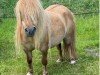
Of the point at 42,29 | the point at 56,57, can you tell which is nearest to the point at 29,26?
the point at 42,29

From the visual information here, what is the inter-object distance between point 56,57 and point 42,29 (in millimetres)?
1759

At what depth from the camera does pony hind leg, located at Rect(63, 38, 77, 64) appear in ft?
23.6

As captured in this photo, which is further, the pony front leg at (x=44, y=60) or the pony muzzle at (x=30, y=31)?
the pony front leg at (x=44, y=60)

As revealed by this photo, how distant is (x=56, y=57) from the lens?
7.73 meters

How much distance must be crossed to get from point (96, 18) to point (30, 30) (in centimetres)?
452

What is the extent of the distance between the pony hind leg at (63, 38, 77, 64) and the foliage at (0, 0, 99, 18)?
3478 millimetres

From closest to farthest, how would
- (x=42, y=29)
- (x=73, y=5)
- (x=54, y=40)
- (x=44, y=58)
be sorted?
(x=42, y=29) < (x=44, y=58) < (x=54, y=40) < (x=73, y=5)

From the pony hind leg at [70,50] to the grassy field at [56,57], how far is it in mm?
120

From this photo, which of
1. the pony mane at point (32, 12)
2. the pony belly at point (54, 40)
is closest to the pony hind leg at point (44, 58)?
the pony belly at point (54, 40)

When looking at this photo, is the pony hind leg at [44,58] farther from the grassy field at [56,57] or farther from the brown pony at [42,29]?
the grassy field at [56,57]

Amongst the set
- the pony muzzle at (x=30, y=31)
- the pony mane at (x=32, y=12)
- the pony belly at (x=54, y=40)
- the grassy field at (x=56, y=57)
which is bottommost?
the grassy field at (x=56, y=57)

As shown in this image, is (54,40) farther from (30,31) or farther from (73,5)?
(73,5)

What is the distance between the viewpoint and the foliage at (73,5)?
34.9ft

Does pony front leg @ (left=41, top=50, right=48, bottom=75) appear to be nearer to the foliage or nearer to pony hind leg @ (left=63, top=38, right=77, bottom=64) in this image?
pony hind leg @ (left=63, top=38, right=77, bottom=64)
